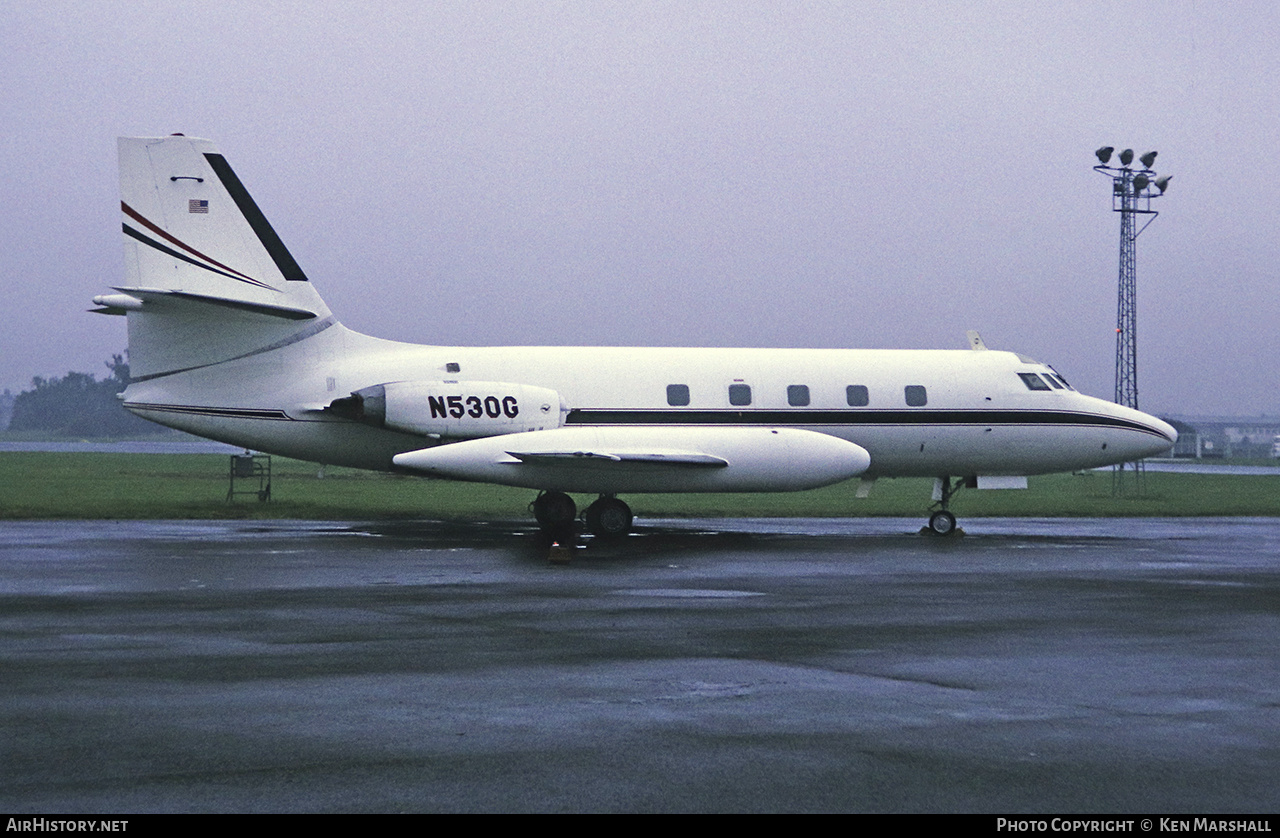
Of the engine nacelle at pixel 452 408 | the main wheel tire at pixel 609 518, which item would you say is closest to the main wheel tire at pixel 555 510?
the main wheel tire at pixel 609 518

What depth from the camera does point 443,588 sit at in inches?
607

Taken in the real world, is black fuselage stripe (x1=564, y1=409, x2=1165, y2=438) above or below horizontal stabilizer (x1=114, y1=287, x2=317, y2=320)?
below

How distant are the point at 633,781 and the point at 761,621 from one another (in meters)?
6.32

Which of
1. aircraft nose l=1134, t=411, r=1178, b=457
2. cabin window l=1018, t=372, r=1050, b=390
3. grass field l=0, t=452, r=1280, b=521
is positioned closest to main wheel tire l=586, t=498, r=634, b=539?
grass field l=0, t=452, r=1280, b=521

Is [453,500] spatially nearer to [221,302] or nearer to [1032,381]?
[221,302]

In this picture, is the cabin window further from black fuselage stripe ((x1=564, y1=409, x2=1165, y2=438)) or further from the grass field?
the grass field

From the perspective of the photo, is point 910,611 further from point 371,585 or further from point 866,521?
point 866,521

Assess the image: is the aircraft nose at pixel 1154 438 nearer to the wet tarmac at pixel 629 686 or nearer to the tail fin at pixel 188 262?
the wet tarmac at pixel 629 686

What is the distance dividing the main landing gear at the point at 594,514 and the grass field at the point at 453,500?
647 centimetres

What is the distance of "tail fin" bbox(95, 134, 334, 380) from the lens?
24031 mm

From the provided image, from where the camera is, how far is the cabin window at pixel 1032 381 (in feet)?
88.8

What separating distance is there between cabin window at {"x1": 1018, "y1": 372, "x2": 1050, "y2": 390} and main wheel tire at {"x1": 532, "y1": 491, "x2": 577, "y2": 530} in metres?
9.88

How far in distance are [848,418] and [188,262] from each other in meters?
12.8
